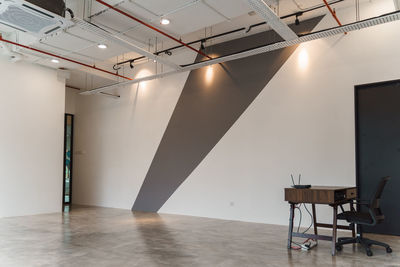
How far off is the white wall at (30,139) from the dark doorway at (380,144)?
7.43 metres

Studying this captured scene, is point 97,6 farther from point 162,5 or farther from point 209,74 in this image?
point 209,74

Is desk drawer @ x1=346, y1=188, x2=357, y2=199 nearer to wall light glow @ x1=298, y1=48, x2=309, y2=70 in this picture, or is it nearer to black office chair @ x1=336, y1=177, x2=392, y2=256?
black office chair @ x1=336, y1=177, x2=392, y2=256

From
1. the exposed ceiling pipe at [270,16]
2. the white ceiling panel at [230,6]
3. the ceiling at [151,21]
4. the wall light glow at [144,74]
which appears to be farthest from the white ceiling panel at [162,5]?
the wall light glow at [144,74]

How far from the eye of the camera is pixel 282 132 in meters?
6.96

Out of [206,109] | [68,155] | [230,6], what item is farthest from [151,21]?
[68,155]

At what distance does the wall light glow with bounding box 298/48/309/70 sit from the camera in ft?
22.2

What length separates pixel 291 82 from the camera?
6934 millimetres

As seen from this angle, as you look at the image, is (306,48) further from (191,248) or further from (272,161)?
(191,248)

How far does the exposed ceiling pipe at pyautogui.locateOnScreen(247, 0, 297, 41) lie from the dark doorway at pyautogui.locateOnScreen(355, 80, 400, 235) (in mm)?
1864

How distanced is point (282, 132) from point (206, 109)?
6.74 ft

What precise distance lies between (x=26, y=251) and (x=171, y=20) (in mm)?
4279

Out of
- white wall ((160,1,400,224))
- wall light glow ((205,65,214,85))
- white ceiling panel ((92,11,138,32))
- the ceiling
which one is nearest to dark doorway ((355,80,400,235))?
white wall ((160,1,400,224))

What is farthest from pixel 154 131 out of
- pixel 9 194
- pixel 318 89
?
pixel 318 89

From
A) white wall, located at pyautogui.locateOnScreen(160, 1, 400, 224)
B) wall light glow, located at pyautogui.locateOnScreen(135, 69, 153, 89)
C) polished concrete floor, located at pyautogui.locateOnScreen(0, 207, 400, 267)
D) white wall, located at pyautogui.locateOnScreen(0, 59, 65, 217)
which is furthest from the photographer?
wall light glow, located at pyautogui.locateOnScreen(135, 69, 153, 89)
